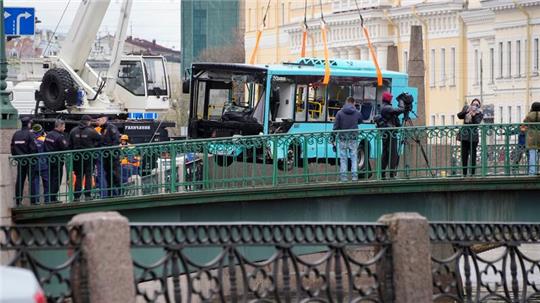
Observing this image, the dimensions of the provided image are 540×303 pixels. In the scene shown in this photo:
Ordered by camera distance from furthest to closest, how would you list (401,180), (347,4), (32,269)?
1. (347,4)
2. (401,180)
3. (32,269)

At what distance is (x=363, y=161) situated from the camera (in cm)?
3031

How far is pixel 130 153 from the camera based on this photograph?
29.5 meters

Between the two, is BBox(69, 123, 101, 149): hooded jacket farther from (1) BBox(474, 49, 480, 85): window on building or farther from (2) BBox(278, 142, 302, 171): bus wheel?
(1) BBox(474, 49, 480, 85): window on building

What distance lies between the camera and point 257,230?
592 inches

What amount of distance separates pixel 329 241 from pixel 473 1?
8027cm

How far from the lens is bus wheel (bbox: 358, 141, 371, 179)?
2975cm

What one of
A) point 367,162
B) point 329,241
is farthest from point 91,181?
point 329,241

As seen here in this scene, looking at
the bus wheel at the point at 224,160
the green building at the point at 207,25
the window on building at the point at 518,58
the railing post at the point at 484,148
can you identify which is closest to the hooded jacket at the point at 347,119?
the bus wheel at the point at 224,160

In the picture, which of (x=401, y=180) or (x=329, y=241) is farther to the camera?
(x=401, y=180)

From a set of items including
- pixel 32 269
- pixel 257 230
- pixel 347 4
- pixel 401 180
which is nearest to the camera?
pixel 32 269

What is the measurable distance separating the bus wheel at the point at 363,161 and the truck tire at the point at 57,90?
12871mm

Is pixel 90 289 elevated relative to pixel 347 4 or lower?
lower

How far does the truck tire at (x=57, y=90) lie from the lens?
42.0m

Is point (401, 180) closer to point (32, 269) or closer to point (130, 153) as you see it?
point (130, 153)
